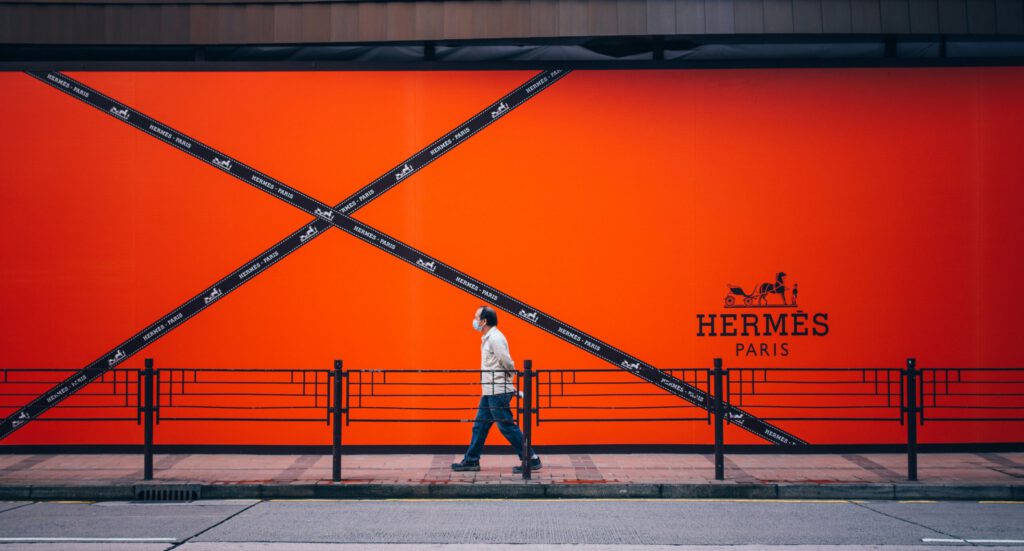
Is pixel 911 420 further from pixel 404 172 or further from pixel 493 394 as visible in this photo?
pixel 404 172

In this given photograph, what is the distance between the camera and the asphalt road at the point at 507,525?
7004 mm

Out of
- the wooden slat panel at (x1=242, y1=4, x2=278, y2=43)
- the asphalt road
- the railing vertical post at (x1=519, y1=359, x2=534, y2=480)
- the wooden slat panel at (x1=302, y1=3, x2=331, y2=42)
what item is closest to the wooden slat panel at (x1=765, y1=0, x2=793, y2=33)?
the railing vertical post at (x1=519, y1=359, x2=534, y2=480)

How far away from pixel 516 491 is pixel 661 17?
6403mm

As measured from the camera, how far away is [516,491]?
915cm

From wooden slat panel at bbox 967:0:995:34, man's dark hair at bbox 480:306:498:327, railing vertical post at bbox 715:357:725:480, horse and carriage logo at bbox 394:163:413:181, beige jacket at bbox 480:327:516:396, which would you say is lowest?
railing vertical post at bbox 715:357:725:480

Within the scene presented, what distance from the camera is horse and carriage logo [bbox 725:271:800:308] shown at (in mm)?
11609

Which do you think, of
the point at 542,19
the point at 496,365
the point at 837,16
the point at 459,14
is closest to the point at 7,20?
the point at 459,14

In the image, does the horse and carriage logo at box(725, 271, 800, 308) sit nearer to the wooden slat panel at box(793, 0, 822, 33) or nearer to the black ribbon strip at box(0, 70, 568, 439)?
the wooden slat panel at box(793, 0, 822, 33)

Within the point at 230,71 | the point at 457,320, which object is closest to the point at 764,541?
the point at 457,320

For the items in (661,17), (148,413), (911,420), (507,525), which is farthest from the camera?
(661,17)

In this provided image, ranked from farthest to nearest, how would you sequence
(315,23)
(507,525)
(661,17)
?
(315,23), (661,17), (507,525)

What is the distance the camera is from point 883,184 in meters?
11.6

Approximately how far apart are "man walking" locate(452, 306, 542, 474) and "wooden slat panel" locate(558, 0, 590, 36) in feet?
13.1

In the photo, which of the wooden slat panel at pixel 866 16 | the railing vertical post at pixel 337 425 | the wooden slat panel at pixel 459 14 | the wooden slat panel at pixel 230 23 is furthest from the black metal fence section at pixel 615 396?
the wooden slat panel at pixel 230 23
